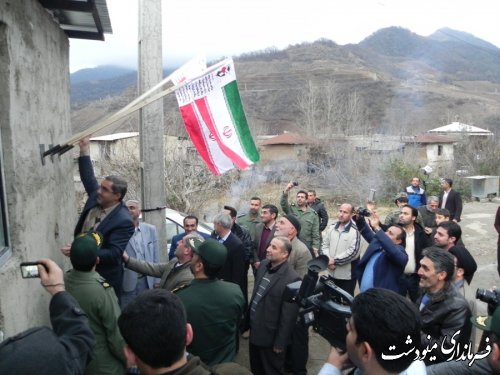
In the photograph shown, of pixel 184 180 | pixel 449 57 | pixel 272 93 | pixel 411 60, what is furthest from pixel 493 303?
pixel 449 57

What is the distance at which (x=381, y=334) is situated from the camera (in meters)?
1.82

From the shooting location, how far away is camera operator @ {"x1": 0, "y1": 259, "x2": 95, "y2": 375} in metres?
1.53

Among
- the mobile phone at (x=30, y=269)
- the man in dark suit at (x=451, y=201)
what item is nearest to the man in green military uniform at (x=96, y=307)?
the mobile phone at (x=30, y=269)

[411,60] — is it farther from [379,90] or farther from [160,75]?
[160,75]

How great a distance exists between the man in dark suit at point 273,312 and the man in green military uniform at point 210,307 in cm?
90

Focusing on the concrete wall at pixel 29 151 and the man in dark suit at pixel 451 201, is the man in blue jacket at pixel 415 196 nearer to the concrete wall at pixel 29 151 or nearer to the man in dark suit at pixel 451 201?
the man in dark suit at pixel 451 201

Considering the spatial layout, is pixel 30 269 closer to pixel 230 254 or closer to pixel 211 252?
pixel 211 252

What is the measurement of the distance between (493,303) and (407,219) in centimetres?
258

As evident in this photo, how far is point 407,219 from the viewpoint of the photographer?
535cm

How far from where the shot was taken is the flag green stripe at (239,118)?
14.4 feet

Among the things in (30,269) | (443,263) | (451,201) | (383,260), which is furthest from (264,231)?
(451,201)

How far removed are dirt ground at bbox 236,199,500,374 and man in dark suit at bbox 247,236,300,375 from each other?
1.04 metres

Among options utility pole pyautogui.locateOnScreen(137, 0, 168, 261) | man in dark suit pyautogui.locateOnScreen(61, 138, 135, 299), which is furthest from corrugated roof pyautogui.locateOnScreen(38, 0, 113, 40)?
man in dark suit pyautogui.locateOnScreen(61, 138, 135, 299)

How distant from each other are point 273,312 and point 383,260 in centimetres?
126
